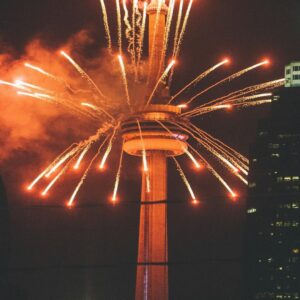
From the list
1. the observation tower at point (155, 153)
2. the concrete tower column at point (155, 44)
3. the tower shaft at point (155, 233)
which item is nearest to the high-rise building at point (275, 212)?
the tower shaft at point (155, 233)

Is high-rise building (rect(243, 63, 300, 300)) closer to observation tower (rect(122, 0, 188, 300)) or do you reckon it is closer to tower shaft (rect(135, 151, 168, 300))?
→ tower shaft (rect(135, 151, 168, 300))

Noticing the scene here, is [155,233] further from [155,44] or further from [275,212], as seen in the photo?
[275,212]

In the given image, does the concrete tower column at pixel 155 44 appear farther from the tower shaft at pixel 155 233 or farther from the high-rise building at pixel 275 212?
the high-rise building at pixel 275 212

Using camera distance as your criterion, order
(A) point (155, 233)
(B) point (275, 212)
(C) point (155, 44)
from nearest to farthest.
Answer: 1. (C) point (155, 44)
2. (A) point (155, 233)
3. (B) point (275, 212)

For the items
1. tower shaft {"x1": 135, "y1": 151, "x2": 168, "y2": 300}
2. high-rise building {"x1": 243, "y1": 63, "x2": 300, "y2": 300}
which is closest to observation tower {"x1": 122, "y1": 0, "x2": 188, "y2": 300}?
tower shaft {"x1": 135, "y1": 151, "x2": 168, "y2": 300}

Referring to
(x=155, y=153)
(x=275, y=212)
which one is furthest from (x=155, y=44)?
(x=275, y=212)

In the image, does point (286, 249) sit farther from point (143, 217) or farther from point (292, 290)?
point (143, 217)

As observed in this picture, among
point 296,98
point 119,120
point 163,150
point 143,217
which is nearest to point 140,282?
point 143,217
